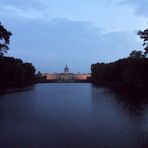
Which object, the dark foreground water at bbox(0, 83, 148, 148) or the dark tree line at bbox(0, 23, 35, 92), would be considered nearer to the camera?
the dark foreground water at bbox(0, 83, 148, 148)

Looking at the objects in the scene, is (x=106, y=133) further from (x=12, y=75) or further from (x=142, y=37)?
(x=12, y=75)

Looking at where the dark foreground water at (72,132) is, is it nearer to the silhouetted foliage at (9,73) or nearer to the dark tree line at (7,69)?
the dark tree line at (7,69)

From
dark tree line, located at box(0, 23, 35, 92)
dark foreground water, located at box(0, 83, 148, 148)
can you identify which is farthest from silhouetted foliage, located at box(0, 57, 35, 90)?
dark foreground water, located at box(0, 83, 148, 148)

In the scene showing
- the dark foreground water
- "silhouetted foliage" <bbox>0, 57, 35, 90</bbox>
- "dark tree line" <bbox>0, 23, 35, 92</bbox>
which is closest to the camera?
the dark foreground water

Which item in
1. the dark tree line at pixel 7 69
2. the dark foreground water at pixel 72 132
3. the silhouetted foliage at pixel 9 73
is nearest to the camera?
the dark foreground water at pixel 72 132

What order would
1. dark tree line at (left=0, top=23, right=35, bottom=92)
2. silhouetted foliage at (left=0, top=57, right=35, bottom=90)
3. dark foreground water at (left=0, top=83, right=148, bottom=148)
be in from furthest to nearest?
silhouetted foliage at (left=0, top=57, right=35, bottom=90), dark tree line at (left=0, top=23, right=35, bottom=92), dark foreground water at (left=0, top=83, right=148, bottom=148)

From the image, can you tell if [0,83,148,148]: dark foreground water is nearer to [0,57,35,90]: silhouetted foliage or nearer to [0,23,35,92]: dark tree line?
[0,23,35,92]: dark tree line

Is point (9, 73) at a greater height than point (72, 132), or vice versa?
point (9, 73)

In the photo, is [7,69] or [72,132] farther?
[7,69]

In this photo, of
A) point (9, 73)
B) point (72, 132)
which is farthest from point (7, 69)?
point (72, 132)

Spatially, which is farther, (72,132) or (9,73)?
(9,73)

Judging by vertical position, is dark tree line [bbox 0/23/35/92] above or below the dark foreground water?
above

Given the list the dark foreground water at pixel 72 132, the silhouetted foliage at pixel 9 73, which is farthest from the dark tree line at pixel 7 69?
the dark foreground water at pixel 72 132

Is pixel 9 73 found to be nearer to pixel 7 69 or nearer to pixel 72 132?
pixel 7 69
